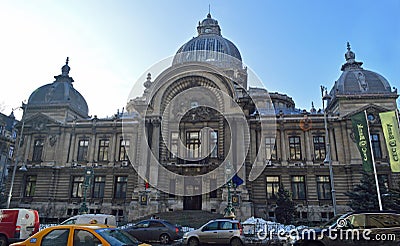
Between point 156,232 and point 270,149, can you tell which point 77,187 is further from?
point 270,149

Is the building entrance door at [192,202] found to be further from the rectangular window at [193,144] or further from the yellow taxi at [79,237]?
the yellow taxi at [79,237]

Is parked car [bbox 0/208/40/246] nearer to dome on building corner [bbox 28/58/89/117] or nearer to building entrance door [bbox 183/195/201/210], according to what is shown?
building entrance door [bbox 183/195/201/210]

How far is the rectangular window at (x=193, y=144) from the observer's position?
3256 cm

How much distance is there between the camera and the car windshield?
23.7ft

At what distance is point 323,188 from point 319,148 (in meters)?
4.41

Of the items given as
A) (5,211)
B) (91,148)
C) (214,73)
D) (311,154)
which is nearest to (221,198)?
(311,154)

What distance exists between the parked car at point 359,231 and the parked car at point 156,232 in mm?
8237

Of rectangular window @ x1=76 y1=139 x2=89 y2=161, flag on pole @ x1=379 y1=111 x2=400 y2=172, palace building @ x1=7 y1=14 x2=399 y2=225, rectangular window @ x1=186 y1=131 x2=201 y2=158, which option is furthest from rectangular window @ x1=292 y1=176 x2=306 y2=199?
rectangular window @ x1=76 y1=139 x2=89 y2=161

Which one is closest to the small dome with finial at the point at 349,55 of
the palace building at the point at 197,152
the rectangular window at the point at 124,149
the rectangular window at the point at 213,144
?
the palace building at the point at 197,152

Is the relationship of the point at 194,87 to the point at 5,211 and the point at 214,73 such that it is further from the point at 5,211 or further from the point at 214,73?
the point at 5,211

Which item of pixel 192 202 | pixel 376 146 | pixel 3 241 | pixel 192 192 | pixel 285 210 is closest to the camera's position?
pixel 3 241

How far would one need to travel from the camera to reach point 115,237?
754 cm

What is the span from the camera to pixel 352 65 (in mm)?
38906

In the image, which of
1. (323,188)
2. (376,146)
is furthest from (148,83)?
(376,146)
